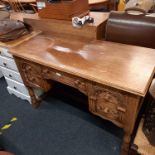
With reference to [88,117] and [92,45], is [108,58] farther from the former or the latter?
[88,117]

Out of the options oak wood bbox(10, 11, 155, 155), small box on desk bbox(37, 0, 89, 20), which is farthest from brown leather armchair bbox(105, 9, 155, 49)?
small box on desk bbox(37, 0, 89, 20)

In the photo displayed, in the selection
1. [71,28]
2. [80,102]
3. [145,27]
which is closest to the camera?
[145,27]

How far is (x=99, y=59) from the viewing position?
1092 mm

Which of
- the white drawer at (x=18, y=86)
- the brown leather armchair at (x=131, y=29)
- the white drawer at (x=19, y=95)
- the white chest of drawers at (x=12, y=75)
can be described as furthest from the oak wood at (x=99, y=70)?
the white drawer at (x=19, y=95)

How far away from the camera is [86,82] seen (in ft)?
3.42

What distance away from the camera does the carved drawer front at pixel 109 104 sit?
973 millimetres

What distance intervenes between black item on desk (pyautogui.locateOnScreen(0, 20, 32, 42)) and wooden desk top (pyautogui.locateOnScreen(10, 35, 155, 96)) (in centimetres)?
16

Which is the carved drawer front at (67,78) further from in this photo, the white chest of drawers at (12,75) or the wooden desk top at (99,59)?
the white chest of drawers at (12,75)

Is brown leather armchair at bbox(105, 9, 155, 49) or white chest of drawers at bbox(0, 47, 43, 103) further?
white chest of drawers at bbox(0, 47, 43, 103)

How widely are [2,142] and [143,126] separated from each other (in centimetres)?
127

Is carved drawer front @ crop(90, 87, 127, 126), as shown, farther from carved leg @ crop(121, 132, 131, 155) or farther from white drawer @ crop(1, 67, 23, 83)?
white drawer @ crop(1, 67, 23, 83)

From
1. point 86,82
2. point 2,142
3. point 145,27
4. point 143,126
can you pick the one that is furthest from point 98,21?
point 2,142

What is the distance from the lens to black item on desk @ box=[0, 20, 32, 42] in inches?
56.6

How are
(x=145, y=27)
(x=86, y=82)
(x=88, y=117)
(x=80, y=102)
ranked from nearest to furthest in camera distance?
(x=86, y=82) → (x=145, y=27) → (x=88, y=117) → (x=80, y=102)
